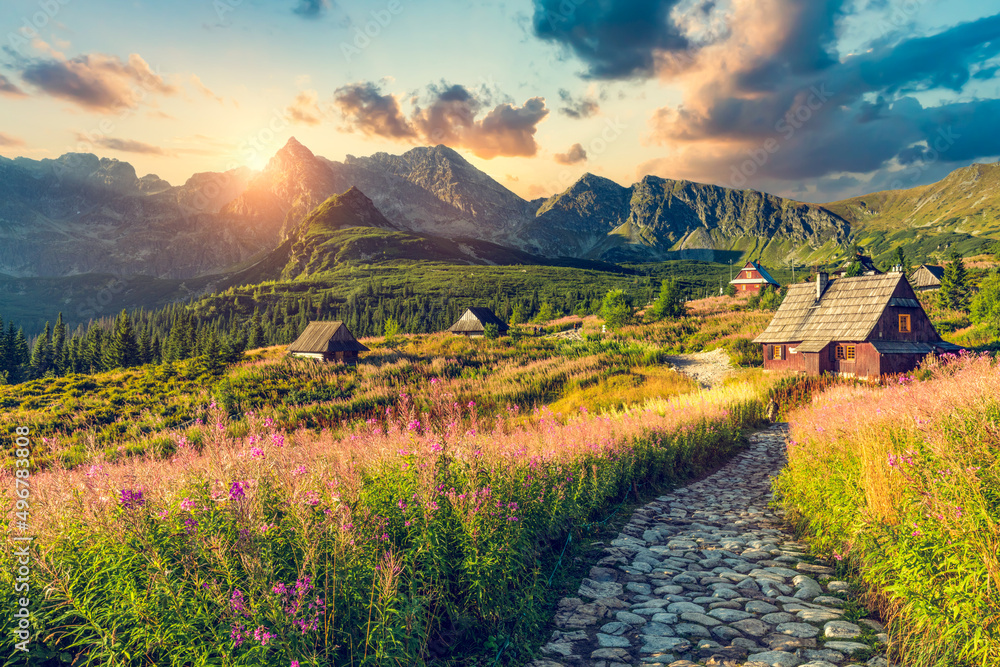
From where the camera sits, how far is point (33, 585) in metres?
3.10

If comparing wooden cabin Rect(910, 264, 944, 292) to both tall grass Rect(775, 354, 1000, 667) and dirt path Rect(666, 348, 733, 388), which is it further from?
tall grass Rect(775, 354, 1000, 667)

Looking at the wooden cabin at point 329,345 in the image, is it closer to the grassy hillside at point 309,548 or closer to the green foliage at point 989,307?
the grassy hillside at point 309,548

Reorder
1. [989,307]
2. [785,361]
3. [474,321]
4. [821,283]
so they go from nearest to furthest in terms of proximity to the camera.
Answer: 1. [821,283]
2. [785,361]
3. [989,307]
4. [474,321]

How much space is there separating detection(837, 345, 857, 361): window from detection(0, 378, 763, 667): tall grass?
2610 centimetres

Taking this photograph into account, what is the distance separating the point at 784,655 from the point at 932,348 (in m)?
28.7

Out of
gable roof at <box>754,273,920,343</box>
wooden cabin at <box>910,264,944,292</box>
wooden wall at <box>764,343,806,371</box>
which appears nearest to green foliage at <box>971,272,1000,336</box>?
gable roof at <box>754,273,920,343</box>

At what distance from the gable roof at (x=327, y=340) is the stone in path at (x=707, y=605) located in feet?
102

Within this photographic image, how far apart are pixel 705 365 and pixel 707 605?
2752 cm

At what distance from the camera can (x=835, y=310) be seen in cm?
2602

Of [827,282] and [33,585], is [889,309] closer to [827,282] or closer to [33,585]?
[827,282]

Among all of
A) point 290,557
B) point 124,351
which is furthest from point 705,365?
point 124,351

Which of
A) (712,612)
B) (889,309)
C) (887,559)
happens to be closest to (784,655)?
(712,612)

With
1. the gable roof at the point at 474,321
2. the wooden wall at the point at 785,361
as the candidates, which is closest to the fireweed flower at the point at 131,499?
the wooden wall at the point at 785,361

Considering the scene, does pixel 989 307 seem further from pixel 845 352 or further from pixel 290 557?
pixel 290 557
